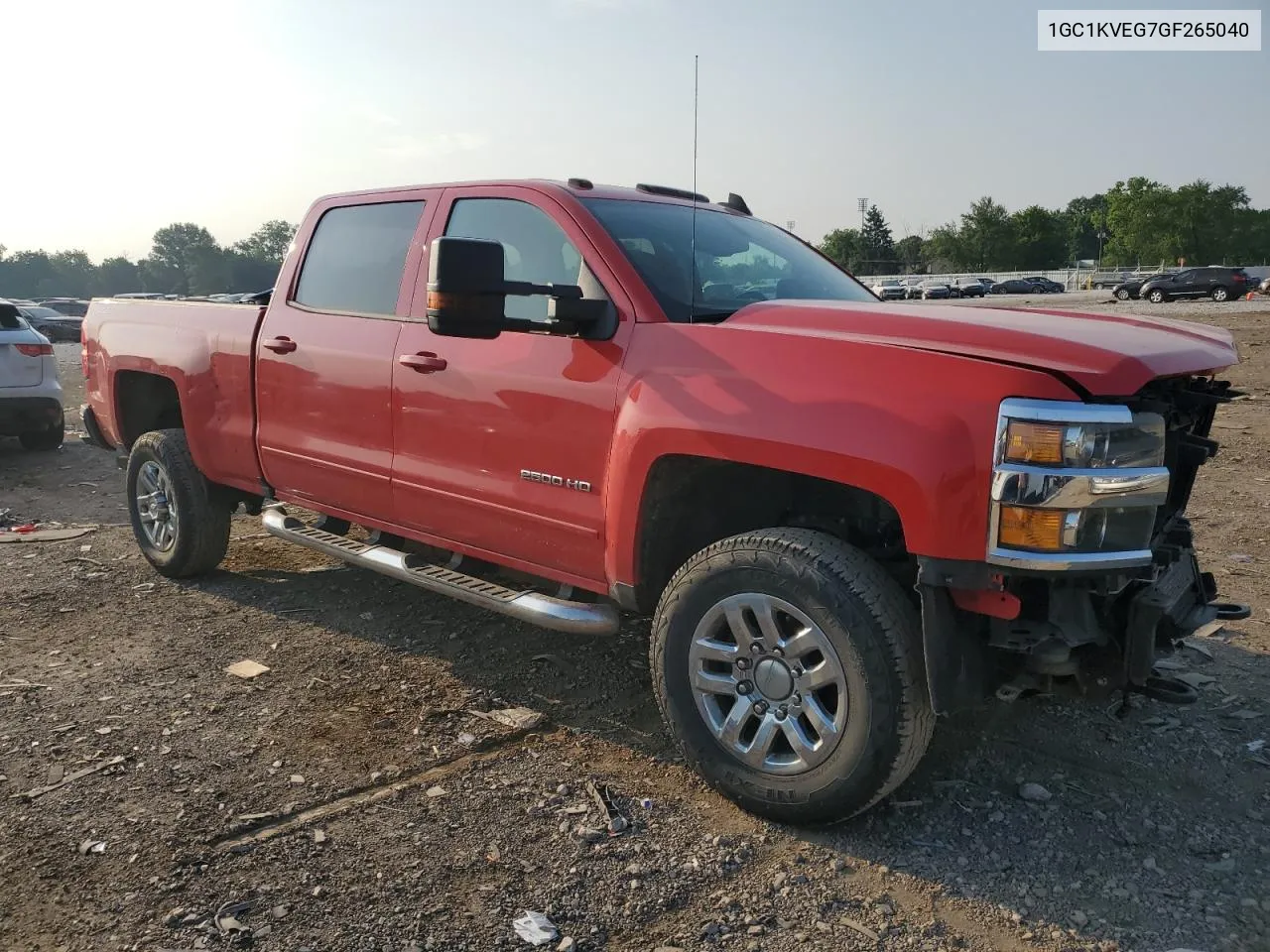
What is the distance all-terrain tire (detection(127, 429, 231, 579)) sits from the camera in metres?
5.34

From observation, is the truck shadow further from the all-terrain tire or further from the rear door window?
the rear door window

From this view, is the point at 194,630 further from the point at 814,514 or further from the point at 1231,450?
the point at 1231,450

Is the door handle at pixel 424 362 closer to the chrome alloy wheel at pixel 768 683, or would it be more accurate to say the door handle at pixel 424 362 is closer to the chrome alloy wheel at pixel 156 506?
the chrome alloy wheel at pixel 768 683

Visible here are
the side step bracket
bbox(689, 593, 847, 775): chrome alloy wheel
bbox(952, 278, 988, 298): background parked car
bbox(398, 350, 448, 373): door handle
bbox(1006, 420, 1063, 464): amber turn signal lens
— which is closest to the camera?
bbox(1006, 420, 1063, 464): amber turn signal lens

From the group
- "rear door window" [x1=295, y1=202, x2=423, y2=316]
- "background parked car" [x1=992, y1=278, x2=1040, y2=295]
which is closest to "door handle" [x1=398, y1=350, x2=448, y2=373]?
"rear door window" [x1=295, y1=202, x2=423, y2=316]

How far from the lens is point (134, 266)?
118062mm

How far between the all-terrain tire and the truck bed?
0.43ft

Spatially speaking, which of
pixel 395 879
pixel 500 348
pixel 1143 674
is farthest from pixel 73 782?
pixel 1143 674

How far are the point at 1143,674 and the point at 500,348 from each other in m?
2.32

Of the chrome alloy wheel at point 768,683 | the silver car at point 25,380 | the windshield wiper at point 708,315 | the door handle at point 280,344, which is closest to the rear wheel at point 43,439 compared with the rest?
the silver car at point 25,380

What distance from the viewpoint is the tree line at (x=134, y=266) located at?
279 ft

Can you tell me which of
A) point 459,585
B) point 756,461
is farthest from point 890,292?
point 756,461

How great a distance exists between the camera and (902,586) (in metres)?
3.14

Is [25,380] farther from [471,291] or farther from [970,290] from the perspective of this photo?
[970,290]
